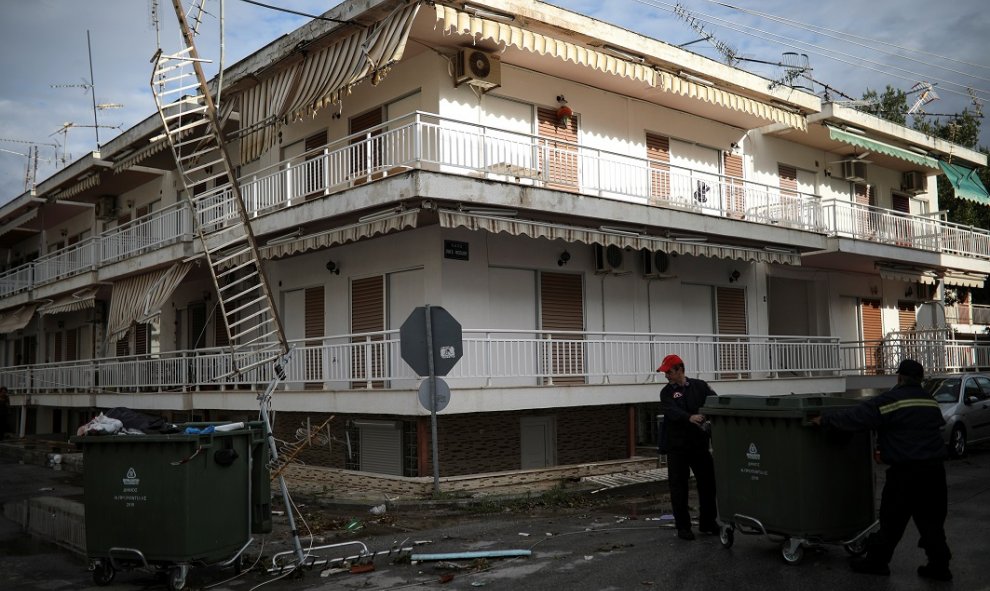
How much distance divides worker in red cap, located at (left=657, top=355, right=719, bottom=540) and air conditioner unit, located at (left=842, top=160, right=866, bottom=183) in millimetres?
17267

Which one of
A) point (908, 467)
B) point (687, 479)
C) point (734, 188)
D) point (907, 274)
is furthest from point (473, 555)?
point (907, 274)

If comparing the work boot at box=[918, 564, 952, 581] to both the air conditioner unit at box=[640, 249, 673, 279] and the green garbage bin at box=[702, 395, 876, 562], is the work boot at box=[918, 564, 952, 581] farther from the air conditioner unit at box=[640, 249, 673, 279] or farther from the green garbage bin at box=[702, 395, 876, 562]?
the air conditioner unit at box=[640, 249, 673, 279]

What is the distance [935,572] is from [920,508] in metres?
0.49

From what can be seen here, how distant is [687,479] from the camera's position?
8.43 meters

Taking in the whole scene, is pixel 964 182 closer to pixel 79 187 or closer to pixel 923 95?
pixel 923 95

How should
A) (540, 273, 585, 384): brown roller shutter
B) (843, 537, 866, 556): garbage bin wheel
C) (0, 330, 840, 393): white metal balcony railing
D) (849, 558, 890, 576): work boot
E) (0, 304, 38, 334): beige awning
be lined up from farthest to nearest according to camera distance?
(0, 304, 38, 334): beige awning, (540, 273, 585, 384): brown roller shutter, (0, 330, 840, 393): white metal balcony railing, (843, 537, 866, 556): garbage bin wheel, (849, 558, 890, 576): work boot

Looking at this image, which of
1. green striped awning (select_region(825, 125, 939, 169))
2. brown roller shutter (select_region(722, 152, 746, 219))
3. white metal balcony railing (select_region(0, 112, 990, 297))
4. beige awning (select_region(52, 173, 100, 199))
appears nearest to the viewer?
white metal balcony railing (select_region(0, 112, 990, 297))

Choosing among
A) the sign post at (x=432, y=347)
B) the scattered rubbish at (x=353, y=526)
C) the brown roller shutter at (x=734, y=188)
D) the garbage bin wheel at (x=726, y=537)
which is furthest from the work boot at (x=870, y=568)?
the brown roller shutter at (x=734, y=188)

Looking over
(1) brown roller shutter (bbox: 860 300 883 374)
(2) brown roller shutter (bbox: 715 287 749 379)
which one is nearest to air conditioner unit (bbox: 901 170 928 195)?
(1) brown roller shutter (bbox: 860 300 883 374)

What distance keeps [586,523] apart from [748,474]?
2876mm

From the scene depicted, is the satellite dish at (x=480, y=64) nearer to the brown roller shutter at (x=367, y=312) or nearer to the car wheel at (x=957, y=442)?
the brown roller shutter at (x=367, y=312)

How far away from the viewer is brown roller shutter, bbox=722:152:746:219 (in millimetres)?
18844

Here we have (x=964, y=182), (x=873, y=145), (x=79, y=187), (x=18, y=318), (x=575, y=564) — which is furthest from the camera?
(x=18, y=318)

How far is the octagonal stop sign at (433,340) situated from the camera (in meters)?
11.4
